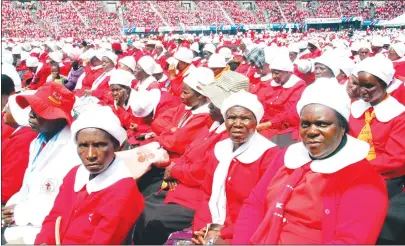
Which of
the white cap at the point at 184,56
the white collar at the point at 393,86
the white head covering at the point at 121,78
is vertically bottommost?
the white cap at the point at 184,56

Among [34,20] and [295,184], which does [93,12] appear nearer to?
A: [34,20]

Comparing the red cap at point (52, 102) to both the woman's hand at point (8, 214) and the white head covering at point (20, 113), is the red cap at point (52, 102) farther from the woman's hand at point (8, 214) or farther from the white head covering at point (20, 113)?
the woman's hand at point (8, 214)

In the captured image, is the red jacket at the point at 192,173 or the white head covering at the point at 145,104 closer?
the red jacket at the point at 192,173

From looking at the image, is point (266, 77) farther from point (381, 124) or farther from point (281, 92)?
point (381, 124)

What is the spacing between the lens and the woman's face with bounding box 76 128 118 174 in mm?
2947

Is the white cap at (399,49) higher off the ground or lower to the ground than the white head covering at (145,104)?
lower

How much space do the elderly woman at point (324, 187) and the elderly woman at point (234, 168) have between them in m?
0.48

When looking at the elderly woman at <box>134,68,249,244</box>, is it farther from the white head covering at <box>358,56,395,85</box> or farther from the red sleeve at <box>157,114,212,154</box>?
the white head covering at <box>358,56,395,85</box>

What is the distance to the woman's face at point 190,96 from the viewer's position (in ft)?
15.4

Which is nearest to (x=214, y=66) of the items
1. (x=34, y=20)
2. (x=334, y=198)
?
(x=334, y=198)

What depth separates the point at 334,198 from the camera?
240 centimetres

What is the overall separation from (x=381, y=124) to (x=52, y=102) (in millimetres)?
2390

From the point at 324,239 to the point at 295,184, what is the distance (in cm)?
30

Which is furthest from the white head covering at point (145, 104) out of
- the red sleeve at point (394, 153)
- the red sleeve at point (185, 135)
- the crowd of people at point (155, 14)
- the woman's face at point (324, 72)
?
the crowd of people at point (155, 14)
